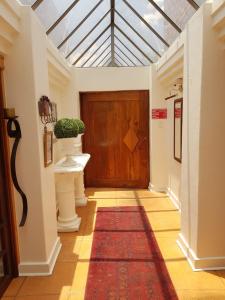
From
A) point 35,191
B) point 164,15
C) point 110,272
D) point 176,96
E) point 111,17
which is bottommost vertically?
point 110,272

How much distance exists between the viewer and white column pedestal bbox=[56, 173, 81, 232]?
10.9ft

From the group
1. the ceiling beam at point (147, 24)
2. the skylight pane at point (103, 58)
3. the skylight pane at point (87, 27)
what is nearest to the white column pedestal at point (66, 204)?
the skylight pane at point (87, 27)

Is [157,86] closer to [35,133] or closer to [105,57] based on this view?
[105,57]

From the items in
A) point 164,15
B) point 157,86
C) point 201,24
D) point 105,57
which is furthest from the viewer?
point 105,57

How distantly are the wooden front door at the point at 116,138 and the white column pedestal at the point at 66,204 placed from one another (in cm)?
190

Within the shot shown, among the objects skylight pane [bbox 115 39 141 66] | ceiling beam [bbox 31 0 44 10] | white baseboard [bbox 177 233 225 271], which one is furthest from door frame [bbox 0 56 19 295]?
skylight pane [bbox 115 39 141 66]

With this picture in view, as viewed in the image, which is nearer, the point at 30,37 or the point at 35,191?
the point at 30,37

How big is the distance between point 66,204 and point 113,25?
317cm

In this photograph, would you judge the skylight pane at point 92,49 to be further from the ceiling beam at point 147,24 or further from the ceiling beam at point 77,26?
the ceiling beam at point 147,24

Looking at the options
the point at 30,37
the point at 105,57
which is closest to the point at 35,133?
the point at 30,37

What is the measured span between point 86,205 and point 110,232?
1.14 meters

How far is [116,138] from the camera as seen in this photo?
5184mm

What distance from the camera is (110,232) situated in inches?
130

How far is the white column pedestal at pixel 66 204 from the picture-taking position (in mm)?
3314
